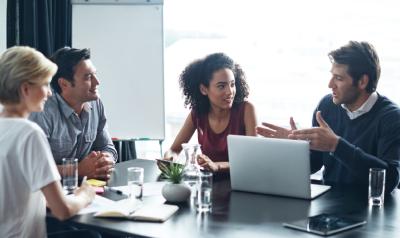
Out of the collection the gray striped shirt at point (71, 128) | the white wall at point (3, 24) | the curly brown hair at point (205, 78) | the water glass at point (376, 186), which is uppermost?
the white wall at point (3, 24)

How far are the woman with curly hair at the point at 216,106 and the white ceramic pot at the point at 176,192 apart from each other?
0.75 metres

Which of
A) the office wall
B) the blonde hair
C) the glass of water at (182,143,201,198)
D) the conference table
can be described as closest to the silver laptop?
the conference table

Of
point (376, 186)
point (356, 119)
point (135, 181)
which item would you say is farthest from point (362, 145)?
point (135, 181)

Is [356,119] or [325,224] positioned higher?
[356,119]

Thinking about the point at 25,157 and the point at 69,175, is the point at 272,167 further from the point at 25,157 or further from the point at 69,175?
the point at 25,157

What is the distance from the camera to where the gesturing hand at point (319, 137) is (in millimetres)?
2307

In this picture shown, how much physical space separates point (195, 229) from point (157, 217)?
0.51ft

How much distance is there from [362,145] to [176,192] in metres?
0.96

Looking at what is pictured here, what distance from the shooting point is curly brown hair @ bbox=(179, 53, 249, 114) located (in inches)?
123

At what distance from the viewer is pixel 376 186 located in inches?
82.8

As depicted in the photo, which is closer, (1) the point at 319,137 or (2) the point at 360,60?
(1) the point at 319,137

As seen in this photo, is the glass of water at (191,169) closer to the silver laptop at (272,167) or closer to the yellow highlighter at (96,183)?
the silver laptop at (272,167)

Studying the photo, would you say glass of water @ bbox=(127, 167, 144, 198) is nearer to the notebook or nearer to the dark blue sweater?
the notebook

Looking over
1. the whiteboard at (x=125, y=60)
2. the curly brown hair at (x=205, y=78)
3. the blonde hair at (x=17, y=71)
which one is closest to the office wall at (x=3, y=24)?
the whiteboard at (x=125, y=60)
